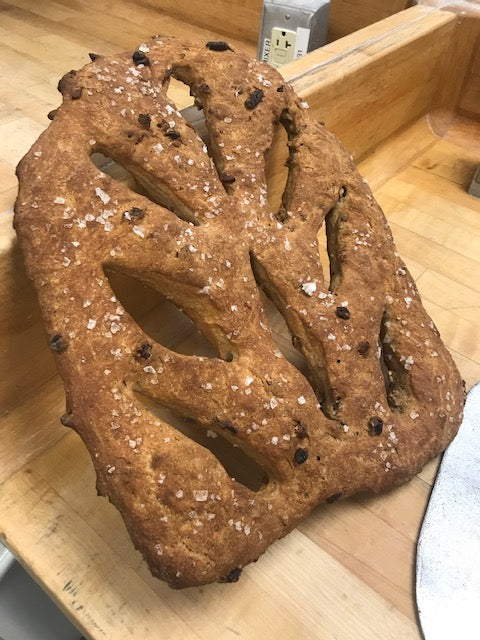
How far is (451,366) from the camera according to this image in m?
0.76

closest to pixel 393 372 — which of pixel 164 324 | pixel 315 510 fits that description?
pixel 315 510

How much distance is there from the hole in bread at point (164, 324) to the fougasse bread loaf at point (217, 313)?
16 centimetres

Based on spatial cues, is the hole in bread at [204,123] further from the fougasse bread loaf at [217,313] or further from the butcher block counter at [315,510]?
the butcher block counter at [315,510]

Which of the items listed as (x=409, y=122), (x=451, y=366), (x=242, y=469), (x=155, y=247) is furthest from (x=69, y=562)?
(x=409, y=122)

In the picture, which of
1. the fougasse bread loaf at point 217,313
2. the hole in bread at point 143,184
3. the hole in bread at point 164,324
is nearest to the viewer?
the fougasse bread loaf at point 217,313

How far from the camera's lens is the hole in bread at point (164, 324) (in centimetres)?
82

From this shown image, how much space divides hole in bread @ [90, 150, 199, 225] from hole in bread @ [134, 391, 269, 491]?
23 centimetres

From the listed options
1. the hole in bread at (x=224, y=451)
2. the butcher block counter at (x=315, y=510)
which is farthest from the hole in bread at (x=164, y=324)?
the hole in bread at (x=224, y=451)

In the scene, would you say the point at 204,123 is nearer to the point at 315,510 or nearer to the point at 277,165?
the point at 277,165

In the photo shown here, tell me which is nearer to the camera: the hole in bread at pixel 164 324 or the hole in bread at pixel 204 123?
the hole in bread at pixel 204 123

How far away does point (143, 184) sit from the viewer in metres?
0.68

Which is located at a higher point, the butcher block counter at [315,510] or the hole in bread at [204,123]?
the hole in bread at [204,123]

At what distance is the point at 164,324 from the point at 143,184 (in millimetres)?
240

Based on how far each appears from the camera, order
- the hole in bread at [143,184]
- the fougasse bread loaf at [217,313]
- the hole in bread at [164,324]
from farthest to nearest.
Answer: the hole in bread at [164,324], the hole in bread at [143,184], the fougasse bread loaf at [217,313]
